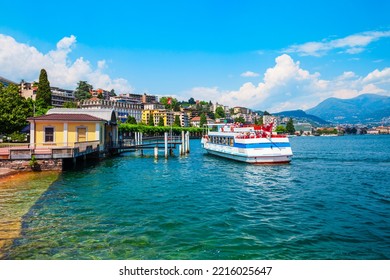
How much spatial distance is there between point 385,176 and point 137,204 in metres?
22.5

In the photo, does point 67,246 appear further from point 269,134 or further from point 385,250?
point 269,134

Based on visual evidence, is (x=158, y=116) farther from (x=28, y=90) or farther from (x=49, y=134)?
(x=49, y=134)

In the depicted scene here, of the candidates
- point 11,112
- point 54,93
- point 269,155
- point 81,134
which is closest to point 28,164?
point 81,134

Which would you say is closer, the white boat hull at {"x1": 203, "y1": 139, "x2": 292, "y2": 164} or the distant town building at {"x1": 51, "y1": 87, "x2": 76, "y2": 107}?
the white boat hull at {"x1": 203, "y1": 139, "x2": 292, "y2": 164}

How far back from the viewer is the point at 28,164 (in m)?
25.2

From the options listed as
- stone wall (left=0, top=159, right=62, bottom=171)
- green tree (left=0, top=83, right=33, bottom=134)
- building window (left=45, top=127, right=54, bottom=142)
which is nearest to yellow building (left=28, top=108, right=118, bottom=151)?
building window (left=45, top=127, right=54, bottom=142)

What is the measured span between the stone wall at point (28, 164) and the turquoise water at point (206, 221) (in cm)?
359

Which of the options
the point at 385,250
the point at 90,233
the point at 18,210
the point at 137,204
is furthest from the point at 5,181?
the point at 385,250

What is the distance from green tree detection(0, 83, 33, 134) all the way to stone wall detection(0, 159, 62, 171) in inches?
910

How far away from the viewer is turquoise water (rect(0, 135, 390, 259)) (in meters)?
9.52

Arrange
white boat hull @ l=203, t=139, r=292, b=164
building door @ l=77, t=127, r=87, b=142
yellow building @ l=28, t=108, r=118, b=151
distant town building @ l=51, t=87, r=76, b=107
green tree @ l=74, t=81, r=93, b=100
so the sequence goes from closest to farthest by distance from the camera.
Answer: yellow building @ l=28, t=108, r=118, b=151
building door @ l=77, t=127, r=87, b=142
white boat hull @ l=203, t=139, r=292, b=164
distant town building @ l=51, t=87, r=76, b=107
green tree @ l=74, t=81, r=93, b=100

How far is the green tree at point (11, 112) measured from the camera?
44.5 metres

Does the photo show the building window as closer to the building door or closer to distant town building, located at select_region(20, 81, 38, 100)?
the building door

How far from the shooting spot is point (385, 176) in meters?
26.5
